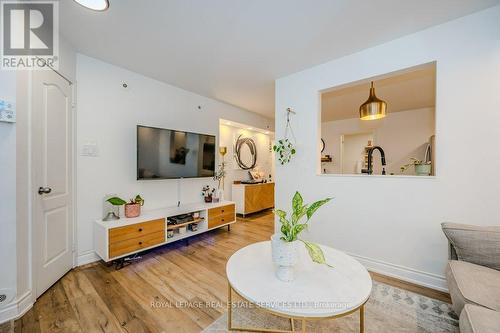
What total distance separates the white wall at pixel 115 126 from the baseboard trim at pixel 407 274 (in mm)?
2639

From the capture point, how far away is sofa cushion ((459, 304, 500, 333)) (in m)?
0.81

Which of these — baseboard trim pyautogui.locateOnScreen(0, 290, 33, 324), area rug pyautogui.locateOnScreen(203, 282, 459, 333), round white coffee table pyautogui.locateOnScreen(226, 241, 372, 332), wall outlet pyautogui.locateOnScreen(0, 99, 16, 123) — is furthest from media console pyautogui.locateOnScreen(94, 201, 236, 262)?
round white coffee table pyautogui.locateOnScreen(226, 241, 372, 332)

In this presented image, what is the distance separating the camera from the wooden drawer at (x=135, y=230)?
2027mm

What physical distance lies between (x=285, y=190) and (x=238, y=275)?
5.47ft

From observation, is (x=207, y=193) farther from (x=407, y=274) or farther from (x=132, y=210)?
(x=407, y=274)

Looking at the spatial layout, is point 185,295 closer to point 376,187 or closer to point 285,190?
point 285,190

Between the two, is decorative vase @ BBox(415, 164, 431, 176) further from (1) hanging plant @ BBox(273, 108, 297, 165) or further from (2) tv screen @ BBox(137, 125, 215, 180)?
(2) tv screen @ BBox(137, 125, 215, 180)

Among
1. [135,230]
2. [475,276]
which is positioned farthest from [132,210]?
[475,276]

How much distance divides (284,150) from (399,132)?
3.42m

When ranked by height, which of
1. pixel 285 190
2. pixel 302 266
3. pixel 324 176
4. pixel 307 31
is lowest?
pixel 302 266

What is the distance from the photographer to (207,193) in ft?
11.4

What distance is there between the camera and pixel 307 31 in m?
1.82

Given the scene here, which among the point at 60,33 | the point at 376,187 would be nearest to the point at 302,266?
the point at 376,187

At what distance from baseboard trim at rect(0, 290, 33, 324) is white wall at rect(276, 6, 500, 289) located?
2613mm
